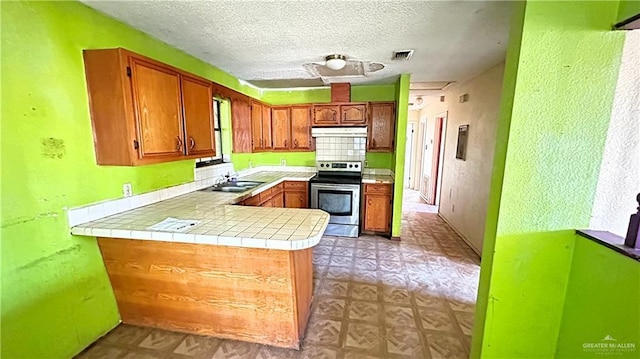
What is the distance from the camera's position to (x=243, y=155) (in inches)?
161

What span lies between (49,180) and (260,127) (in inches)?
102

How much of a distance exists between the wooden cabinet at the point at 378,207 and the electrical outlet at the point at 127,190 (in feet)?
9.66

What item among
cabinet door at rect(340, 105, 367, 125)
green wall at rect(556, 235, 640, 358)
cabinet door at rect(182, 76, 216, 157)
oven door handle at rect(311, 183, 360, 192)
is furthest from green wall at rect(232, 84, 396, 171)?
green wall at rect(556, 235, 640, 358)

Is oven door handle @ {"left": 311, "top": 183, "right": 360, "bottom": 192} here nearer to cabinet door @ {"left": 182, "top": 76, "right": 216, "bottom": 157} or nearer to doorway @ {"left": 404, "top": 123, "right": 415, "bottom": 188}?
cabinet door @ {"left": 182, "top": 76, "right": 216, "bottom": 157}

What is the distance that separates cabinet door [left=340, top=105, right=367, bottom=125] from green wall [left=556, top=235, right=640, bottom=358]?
122 inches

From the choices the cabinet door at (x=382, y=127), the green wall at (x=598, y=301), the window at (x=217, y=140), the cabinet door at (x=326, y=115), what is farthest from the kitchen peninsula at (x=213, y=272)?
the cabinet door at (x=382, y=127)

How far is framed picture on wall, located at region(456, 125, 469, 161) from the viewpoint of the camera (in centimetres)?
400

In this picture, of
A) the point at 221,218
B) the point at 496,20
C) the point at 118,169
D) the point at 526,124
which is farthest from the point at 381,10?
the point at 118,169

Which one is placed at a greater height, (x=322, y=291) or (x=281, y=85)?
(x=281, y=85)

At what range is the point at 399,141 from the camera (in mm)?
3846

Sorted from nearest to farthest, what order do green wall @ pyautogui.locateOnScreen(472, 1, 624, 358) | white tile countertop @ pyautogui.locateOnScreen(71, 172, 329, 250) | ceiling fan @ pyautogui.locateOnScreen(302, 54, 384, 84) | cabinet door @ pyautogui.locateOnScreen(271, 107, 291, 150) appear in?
1. green wall @ pyautogui.locateOnScreen(472, 1, 624, 358)
2. white tile countertop @ pyautogui.locateOnScreen(71, 172, 329, 250)
3. ceiling fan @ pyautogui.locateOnScreen(302, 54, 384, 84)
4. cabinet door @ pyautogui.locateOnScreen(271, 107, 291, 150)

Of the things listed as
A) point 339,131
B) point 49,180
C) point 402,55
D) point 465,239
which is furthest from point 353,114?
point 49,180

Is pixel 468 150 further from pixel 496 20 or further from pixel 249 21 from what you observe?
pixel 249 21

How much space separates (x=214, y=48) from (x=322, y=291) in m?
2.61
